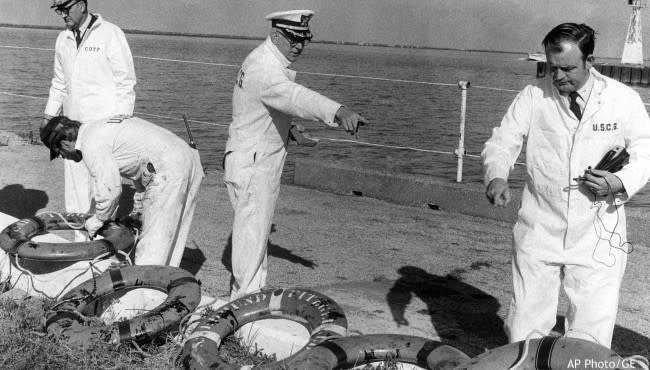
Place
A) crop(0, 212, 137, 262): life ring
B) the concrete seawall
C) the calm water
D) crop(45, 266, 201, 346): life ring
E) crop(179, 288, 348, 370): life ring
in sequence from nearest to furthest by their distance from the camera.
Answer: crop(179, 288, 348, 370): life ring < crop(45, 266, 201, 346): life ring < crop(0, 212, 137, 262): life ring < the concrete seawall < the calm water

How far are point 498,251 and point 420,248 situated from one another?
0.65 metres

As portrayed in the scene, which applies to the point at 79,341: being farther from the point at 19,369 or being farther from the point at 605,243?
the point at 605,243

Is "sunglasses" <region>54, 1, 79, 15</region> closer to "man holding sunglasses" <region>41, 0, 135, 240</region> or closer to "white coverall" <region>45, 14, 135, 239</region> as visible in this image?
"man holding sunglasses" <region>41, 0, 135, 240</region>

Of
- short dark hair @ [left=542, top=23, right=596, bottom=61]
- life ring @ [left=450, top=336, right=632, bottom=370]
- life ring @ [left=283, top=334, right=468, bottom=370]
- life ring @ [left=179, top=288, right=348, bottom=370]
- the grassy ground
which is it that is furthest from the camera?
the grassy ground

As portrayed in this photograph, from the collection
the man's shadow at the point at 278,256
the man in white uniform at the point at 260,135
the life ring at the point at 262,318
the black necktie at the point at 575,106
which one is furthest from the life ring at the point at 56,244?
the black necktie at the point at 575,106

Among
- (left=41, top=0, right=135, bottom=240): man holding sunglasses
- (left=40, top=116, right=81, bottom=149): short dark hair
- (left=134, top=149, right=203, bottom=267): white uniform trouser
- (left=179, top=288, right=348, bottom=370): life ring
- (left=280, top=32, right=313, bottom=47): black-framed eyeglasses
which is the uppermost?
(left=280, top=32, right=313, bottom=47): black-framed eyeglasses

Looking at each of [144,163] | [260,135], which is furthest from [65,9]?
[260,135]

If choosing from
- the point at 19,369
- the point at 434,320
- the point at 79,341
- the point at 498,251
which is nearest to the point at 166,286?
the point at 79,341

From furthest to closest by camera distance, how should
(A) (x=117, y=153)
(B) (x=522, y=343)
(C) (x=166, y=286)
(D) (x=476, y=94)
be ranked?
(D) (x=476, y=94) < (A) (x=117, y=153) < (C) (x=166, y=286) < (B) (x=522, y=343)

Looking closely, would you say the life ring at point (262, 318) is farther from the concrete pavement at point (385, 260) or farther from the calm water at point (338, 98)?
the calm water at point (338, 98)

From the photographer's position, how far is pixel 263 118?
5.51 m

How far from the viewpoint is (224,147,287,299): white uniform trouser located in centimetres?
557

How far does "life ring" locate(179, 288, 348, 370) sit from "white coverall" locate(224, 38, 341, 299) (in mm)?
649

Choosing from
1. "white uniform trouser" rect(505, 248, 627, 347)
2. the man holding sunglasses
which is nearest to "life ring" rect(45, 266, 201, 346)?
the man holding sunglasses
